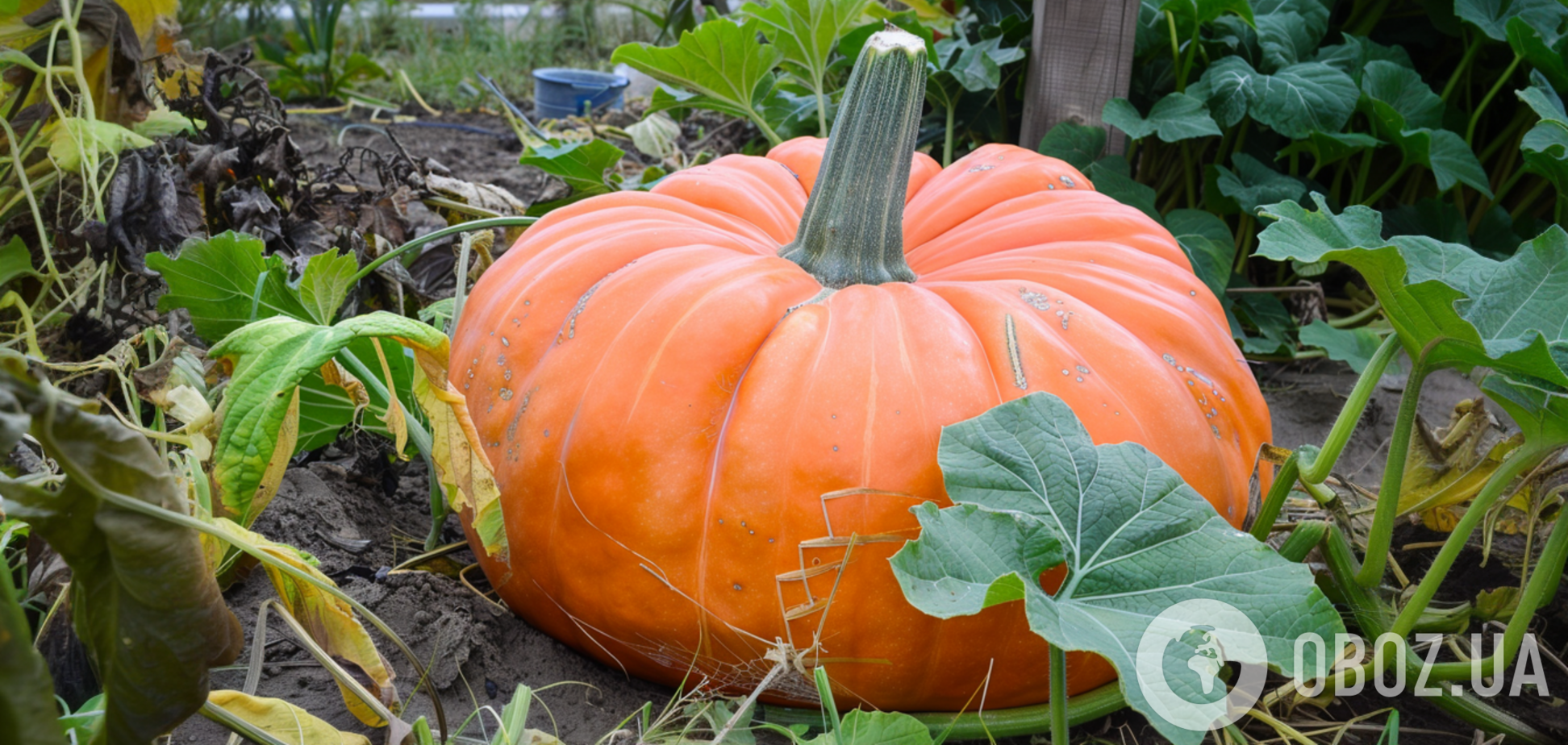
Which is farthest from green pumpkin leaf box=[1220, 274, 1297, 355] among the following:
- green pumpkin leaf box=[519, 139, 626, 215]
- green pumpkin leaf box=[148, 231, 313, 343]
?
green pumpkin leaf box=[148, 231, 313, 343]

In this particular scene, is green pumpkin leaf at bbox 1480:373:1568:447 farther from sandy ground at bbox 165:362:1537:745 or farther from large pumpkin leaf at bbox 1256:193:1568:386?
sandy ground at bbox 165:362:1537:745

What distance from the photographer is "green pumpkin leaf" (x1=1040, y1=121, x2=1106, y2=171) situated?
2395 millimetres

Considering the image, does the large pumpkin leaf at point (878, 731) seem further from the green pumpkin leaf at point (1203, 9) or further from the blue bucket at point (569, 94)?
the blue bucket at point (569, 94)

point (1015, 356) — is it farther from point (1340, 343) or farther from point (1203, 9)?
point (1203, 9)

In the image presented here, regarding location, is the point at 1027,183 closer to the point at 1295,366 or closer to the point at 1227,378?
the point at 1227,378

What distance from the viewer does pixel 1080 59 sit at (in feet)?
7.87

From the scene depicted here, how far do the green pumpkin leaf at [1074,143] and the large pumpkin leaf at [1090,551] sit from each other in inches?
53.2

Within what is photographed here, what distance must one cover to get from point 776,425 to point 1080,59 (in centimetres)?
151

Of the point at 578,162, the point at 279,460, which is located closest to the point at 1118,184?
the point at 578,162

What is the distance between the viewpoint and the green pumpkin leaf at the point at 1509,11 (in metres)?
2.36

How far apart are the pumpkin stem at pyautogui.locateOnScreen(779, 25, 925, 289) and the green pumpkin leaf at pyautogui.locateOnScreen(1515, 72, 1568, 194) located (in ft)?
3.29

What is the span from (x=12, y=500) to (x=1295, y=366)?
2568 millimetres

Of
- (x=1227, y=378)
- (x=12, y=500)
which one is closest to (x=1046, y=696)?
(x=1227, y=378)

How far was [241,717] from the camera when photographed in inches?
40.6
